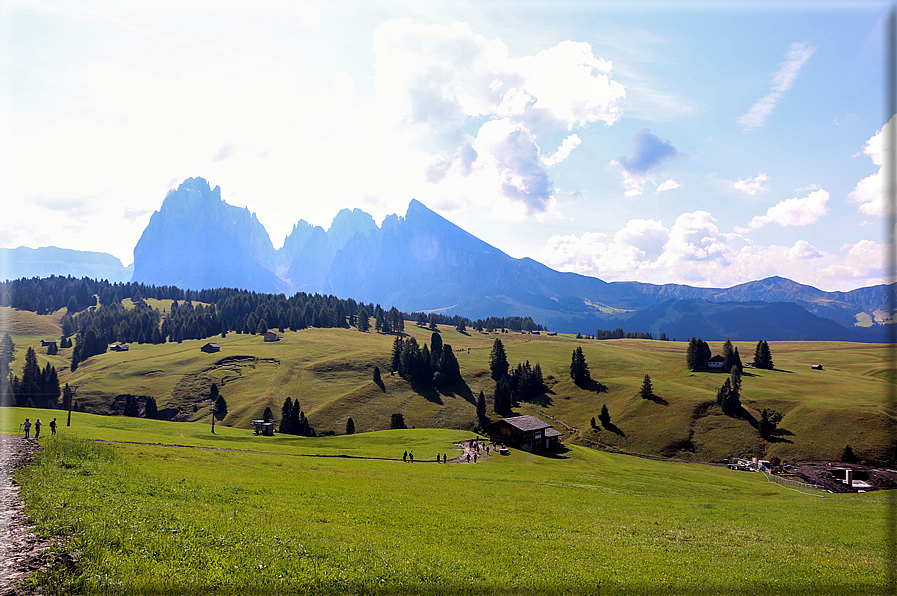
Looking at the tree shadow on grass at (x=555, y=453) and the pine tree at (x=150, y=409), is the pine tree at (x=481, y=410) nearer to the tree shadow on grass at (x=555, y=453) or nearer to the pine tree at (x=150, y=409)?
the tree shadow on grass at (x=555, y=453)

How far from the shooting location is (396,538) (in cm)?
1714

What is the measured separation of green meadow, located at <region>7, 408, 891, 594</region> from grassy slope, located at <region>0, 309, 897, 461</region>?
7198cm

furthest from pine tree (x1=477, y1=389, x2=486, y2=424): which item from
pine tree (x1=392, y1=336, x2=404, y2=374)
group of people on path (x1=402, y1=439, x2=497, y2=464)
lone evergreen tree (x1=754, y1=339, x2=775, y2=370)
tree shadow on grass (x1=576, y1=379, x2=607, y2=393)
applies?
lone evergreen tree (x1=754, y1=339, x2=775, y2=370)

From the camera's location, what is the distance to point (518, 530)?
20266 mm

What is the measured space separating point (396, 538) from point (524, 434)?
2819 inches

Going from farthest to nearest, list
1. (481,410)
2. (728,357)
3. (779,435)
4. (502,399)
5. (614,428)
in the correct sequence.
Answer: (728,357)
(502,399)
(481,410)
(614,428)
(779,435)

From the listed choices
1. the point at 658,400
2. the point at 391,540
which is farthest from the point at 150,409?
the point at 658,400

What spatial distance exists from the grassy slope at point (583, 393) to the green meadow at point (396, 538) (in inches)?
2834

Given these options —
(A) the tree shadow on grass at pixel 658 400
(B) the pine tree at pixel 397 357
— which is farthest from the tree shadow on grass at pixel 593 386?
(B) the pine tree at pixel 397 357

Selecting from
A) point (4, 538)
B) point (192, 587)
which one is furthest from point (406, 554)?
point (4, 538)

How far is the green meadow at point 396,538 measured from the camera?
12344mm

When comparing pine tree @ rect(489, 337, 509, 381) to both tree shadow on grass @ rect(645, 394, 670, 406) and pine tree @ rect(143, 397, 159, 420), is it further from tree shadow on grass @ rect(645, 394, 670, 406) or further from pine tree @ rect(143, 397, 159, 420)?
pine tree @ rect(143, 397, 159, 420)

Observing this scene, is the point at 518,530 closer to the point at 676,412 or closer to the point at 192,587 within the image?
the point at 192,587

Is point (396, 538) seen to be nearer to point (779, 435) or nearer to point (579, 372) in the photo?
point (779, 435)
